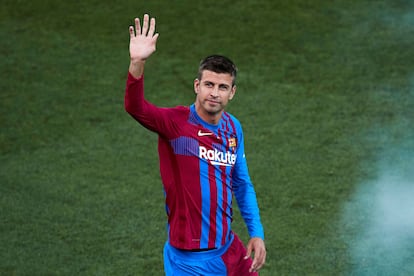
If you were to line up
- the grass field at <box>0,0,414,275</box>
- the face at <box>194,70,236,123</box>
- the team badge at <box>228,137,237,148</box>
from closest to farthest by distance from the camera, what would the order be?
the face at <box>194,70,236,123</box>, the team badge at <box>228,137,237,148</box>, the grass field at <box>0,0,414,275</box>

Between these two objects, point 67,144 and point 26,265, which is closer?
point 26,265

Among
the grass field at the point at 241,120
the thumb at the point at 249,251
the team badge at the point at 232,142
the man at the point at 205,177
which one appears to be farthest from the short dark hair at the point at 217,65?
the grass field at the point at 241,120

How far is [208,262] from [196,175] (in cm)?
53

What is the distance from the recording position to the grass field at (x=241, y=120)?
269 inches

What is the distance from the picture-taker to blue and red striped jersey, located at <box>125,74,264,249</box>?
459 centimetres

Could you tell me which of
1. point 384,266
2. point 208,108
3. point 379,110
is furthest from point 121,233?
point 379,110

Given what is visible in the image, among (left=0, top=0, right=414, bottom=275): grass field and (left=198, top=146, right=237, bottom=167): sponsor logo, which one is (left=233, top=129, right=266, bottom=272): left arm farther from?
(left=0, top=0, right=414, bottom=275): grass field

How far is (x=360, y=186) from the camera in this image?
303 inches

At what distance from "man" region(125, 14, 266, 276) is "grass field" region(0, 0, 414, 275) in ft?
5.81

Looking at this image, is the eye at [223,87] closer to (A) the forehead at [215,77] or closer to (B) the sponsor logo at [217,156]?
(A) the forehead at [215,77]

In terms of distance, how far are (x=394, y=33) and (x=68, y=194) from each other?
530cm

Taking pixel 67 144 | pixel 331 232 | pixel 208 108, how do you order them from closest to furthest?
pixel 208 108, pixel 331 232, pixel 67 144

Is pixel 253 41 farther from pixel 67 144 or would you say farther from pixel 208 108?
pixel 208 108

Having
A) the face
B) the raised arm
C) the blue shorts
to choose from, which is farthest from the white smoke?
the raised arm
